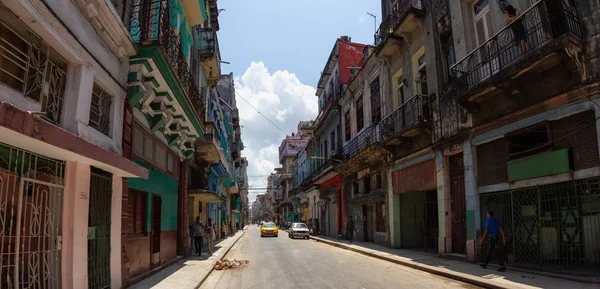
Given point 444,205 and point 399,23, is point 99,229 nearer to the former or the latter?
point 444,205

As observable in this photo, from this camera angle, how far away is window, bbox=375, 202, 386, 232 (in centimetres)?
2094

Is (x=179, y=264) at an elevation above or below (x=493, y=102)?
below

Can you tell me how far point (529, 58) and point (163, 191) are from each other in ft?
35.4

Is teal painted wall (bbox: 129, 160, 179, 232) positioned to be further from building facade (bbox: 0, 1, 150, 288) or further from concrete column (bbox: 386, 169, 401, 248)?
concrete column (bbox: 386, 169, 401, 248)

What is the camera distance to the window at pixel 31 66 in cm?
516

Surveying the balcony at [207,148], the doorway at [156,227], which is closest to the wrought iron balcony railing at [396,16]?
the balcony at [207,148]

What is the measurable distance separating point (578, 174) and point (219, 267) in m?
10.0

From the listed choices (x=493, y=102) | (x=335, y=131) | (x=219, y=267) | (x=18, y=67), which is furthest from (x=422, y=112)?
(x=335, y=131)

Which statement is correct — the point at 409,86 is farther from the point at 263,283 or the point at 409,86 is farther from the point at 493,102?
the point at 263,283

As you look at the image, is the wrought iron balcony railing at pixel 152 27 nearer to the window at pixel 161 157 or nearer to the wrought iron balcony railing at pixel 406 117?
the window at pixel 161 157

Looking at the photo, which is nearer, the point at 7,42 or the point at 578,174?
the point at 7,42

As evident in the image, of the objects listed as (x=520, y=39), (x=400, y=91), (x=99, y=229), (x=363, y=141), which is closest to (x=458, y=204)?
(x=520, y=39)

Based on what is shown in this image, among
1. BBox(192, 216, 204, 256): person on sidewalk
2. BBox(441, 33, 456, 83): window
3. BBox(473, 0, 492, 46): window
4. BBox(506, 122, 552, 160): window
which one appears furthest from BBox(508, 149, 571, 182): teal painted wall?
BBox(192, 216, 204, 256): person on sidewalk

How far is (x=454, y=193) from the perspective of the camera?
46.3 feet
